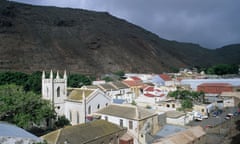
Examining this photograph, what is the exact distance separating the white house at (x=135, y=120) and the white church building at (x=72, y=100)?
2.08 meters

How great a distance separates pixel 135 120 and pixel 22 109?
12953 mm

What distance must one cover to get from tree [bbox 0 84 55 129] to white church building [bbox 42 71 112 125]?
524cm

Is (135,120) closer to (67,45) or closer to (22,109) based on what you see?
(22,109)

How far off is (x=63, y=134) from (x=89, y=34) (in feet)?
394

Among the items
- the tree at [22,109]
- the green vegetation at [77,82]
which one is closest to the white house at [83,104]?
the tree at [22,109]

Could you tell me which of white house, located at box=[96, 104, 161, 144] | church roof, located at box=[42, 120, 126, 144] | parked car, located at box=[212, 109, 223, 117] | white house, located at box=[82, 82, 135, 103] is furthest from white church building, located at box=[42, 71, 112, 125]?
parked car, located at box=[212, 109, 223, 117]

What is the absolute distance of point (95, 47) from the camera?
12700cm

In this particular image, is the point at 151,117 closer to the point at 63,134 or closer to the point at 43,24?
the point at 63,134

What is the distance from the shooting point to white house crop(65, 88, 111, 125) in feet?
99.2

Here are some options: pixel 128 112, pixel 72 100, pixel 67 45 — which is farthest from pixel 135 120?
pixel 67 45

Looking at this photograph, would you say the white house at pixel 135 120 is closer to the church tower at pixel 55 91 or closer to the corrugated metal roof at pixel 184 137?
the corrugated metal roof at pixel 184 137

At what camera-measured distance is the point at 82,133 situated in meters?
22.3

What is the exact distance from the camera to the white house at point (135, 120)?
25.9m

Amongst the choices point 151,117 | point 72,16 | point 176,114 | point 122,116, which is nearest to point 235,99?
point 176,114
